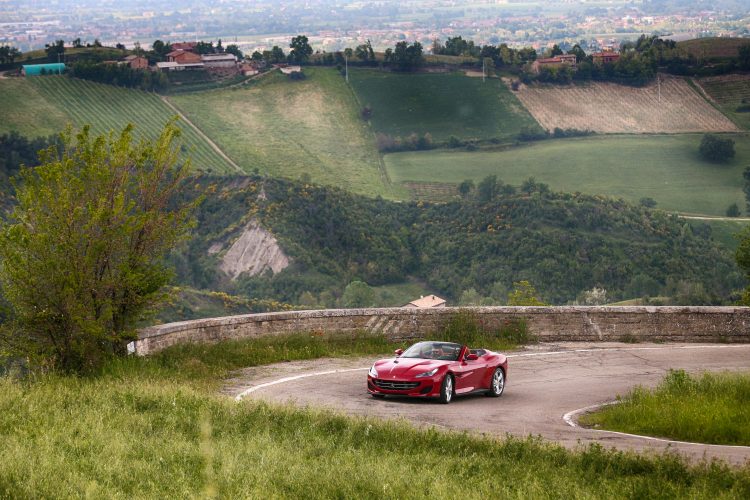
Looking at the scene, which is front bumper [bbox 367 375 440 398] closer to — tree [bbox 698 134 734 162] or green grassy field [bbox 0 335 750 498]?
green grassy field [bbox 0 335 750 498]

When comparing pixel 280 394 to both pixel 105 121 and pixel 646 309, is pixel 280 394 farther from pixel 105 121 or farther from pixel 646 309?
pixel 105 121

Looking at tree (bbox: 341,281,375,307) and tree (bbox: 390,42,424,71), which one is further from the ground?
tree (bbox: 390,42,424,71)

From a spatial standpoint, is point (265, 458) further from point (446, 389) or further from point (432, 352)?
point (432, 352)

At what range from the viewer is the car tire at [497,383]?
62.6ft

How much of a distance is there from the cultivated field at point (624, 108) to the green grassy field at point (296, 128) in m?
22.8

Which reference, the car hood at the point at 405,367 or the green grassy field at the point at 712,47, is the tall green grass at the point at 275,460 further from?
the green grassy field at the point at 712,47

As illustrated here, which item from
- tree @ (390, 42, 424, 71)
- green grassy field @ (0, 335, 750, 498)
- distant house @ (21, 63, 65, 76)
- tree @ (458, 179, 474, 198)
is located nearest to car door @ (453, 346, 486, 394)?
green grassy field @ (0, 335, 750, 498)

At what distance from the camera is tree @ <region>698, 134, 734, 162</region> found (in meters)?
126

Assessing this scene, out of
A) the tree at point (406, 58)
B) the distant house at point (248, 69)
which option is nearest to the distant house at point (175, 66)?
the distant house at point (248, 69)

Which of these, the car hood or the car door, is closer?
the car hood

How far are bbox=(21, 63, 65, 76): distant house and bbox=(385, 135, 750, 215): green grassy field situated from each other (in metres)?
40.4

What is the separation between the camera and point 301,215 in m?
108

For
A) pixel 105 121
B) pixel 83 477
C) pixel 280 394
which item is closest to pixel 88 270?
pixel 280 394

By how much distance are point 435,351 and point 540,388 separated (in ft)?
7.00
